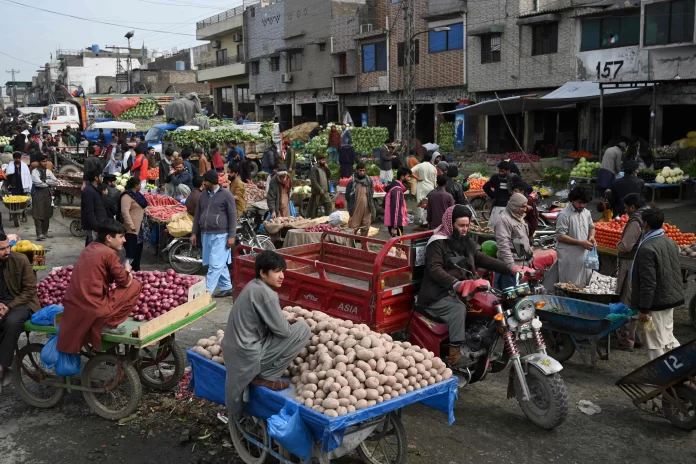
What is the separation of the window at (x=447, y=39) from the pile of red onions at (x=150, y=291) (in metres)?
25.9

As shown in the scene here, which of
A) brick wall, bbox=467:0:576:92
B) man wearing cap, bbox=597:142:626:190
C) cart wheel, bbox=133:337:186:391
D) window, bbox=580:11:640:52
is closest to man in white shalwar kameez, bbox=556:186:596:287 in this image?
cart wheel, bbox=133:337:186:391

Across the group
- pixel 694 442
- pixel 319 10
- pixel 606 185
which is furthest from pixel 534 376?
pixel 319 10

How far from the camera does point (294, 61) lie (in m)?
45.2

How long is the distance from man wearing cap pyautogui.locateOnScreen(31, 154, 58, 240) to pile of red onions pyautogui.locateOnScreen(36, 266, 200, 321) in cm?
Answer: 861

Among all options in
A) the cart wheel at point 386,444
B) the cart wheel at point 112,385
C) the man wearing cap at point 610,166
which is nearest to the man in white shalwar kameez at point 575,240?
the cart wheel at point 386,444

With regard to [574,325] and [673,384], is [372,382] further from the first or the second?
[574,325]

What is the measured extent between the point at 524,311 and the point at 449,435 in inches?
48.6

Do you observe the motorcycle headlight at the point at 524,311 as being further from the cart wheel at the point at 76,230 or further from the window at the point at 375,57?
the window at the point at 375,57

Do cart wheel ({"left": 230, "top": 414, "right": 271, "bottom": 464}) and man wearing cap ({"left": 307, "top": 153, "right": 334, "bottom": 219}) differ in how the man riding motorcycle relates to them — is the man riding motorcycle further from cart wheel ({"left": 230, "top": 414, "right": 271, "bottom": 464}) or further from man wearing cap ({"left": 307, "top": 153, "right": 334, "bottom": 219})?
man wearing cap ({"left": 307, "top": 153, "right": 334, "bottom": 219})

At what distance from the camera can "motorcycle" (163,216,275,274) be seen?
11.7 metres

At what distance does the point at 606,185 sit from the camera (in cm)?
1748

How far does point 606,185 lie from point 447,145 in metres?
14.1

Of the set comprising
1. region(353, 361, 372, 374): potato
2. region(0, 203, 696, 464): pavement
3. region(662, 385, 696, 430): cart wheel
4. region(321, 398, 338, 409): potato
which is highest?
region(353, 361, 372, 374): potato

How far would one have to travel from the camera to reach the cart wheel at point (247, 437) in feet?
16.8
